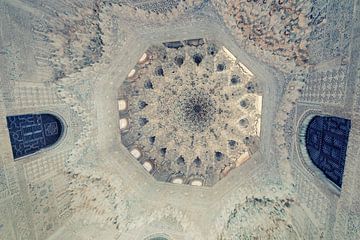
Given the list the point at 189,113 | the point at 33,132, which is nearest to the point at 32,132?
the point at 33,132

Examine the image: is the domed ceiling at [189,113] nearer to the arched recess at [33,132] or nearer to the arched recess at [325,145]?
the arched recess at [33,132]

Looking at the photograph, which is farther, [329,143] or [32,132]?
[32,132]

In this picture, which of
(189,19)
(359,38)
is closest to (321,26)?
(359,38)

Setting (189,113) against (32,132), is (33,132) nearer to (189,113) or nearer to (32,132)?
(32,132)

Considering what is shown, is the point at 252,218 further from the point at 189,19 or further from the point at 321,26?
the point at 189,19

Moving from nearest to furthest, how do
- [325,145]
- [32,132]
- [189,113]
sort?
[325,145] → [32,132] → [189,113]

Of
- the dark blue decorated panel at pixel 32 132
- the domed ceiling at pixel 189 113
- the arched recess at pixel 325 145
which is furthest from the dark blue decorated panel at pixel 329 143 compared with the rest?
the dark blue decorated panel at pixel 32 132

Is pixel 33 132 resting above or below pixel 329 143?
above

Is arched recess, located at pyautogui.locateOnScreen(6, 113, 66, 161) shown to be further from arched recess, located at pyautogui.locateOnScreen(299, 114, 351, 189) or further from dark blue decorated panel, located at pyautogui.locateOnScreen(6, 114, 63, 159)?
arched recess, located at pyautogui.locateOnScreen(299, 114, 351, 189)
